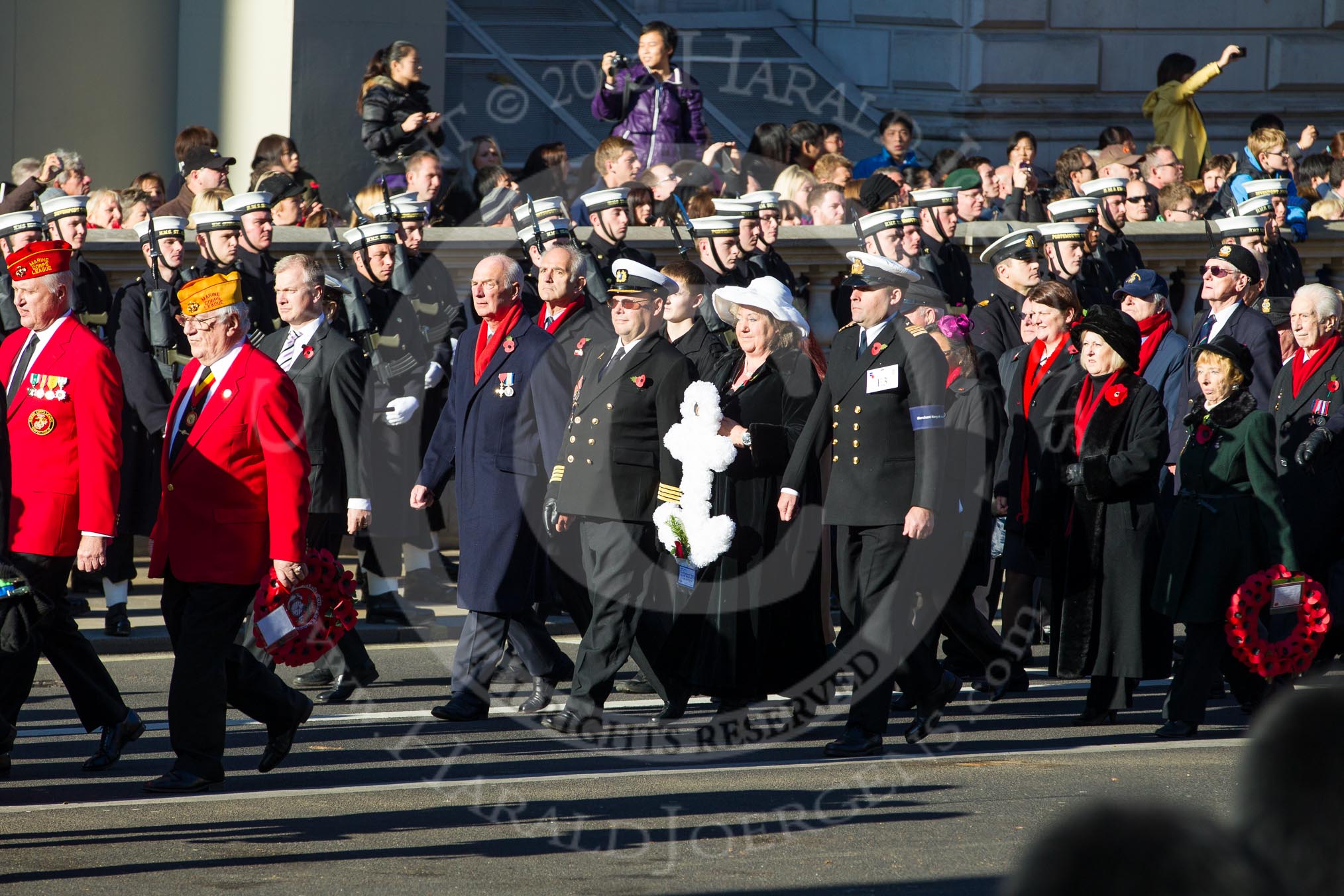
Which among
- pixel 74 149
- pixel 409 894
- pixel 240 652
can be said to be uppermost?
pixel 74 149

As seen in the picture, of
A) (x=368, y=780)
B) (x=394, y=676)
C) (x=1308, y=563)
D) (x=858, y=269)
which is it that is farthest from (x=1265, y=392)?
(x=368, y=780)

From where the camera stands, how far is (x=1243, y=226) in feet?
41.9

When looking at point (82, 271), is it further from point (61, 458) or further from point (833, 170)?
point (833, 170)

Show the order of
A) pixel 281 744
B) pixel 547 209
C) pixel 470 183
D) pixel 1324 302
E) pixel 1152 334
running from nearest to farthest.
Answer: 1. pixel 281 744
2. pixel 1324 302
3. pixel 1152 334
4. pixel 547 209
5. pixel 470 183

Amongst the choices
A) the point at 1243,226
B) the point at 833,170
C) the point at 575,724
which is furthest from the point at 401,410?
the point at 1243,226

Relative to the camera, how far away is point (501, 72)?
63.6 feet

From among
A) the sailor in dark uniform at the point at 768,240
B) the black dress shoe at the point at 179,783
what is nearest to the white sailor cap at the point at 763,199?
the sailor in dark uniform at the point at 768,240

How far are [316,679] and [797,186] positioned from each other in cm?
589

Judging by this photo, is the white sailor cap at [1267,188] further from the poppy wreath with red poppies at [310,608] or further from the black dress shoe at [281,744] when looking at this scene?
the black dress shoe at [281,744]

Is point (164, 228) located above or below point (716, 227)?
below

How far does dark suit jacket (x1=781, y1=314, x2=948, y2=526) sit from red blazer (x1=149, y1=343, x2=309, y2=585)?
2.09m

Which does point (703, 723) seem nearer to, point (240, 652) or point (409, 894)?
point (240, 652)

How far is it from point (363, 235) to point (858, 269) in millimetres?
3920

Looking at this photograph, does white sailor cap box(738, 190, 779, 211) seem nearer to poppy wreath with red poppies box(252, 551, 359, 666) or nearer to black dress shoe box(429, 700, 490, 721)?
black dress shoe box(429, 700, 490, 721)
